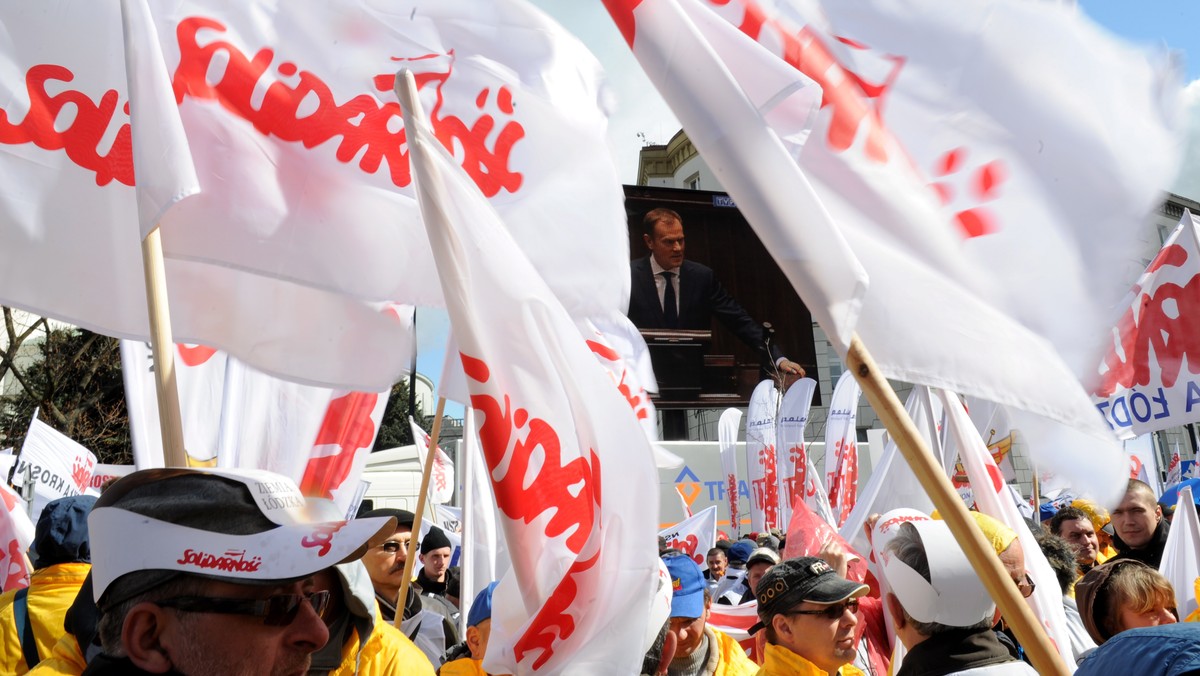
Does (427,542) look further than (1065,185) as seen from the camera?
Yes

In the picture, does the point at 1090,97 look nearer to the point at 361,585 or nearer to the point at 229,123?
the point at 361,585

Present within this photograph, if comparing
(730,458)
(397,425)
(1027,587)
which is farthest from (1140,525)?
(397,425)

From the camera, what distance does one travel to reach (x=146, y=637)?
1681 millimetres

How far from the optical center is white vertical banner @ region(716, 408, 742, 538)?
18.2 metres

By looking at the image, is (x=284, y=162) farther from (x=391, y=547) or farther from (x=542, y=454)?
(x=391, y=547)

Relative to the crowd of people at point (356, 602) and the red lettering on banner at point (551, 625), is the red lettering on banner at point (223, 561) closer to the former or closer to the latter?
the crowd of people at point (356, 602)

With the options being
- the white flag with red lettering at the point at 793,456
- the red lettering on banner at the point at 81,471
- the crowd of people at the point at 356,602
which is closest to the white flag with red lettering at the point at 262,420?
the crowd of people at the point at 356,602

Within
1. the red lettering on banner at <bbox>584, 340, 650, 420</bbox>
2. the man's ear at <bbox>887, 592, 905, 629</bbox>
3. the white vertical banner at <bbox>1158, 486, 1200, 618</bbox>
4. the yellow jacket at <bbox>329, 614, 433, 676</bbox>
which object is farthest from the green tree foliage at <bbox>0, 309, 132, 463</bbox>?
the man's ear at <bbox>887, 592, 905, 629</bbox>

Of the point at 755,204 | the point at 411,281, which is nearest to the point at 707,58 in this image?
the point at 755,204

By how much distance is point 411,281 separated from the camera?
11.5ft

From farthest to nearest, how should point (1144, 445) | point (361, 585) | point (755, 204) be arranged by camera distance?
point (1144, 445) → point (755, 204) → point (361, 585)

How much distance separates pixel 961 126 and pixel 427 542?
177 inches

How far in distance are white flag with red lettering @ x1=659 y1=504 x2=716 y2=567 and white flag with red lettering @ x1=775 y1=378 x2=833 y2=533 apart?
3.75 meters

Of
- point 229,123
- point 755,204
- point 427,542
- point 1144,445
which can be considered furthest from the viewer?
point 1144,445
